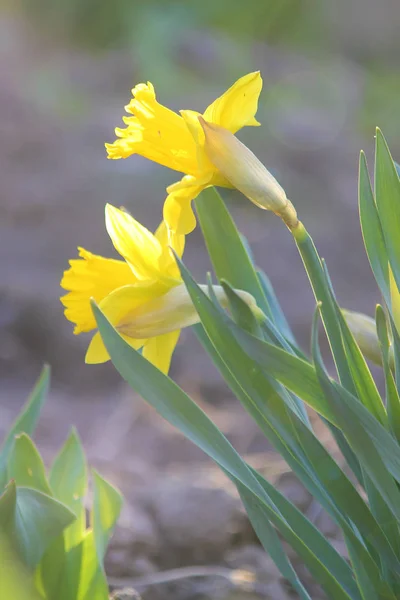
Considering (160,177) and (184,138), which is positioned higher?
(160,177)

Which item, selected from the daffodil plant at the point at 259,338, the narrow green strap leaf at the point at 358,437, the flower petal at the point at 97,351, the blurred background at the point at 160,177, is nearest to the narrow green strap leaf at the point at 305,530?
the daffodil plant at the point at 259,338

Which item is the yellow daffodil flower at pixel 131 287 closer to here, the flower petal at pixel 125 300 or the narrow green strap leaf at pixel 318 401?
the flower petal at pixel 125 300

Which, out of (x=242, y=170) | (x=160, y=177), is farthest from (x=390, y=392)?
(x=160, y=177)

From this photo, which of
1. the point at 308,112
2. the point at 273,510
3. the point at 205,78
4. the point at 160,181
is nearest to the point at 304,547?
the point at 273,510

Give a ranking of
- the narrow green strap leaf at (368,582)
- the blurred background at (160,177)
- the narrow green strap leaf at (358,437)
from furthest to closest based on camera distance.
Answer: the blurred background at (160,177) → the narrow green strap leaf at (368,582) → the narrow green strap leaf at (358,437)

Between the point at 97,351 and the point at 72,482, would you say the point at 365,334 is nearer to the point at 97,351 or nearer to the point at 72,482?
the point at 97,351

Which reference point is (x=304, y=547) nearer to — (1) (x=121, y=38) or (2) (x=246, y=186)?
(2) (x=246, y=186)

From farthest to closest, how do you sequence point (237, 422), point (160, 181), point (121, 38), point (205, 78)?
point (121, 38) → point (205, 78) → point (160, 181) → point (237, 422)

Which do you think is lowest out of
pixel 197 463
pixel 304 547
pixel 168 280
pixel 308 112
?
pixel 197 463
